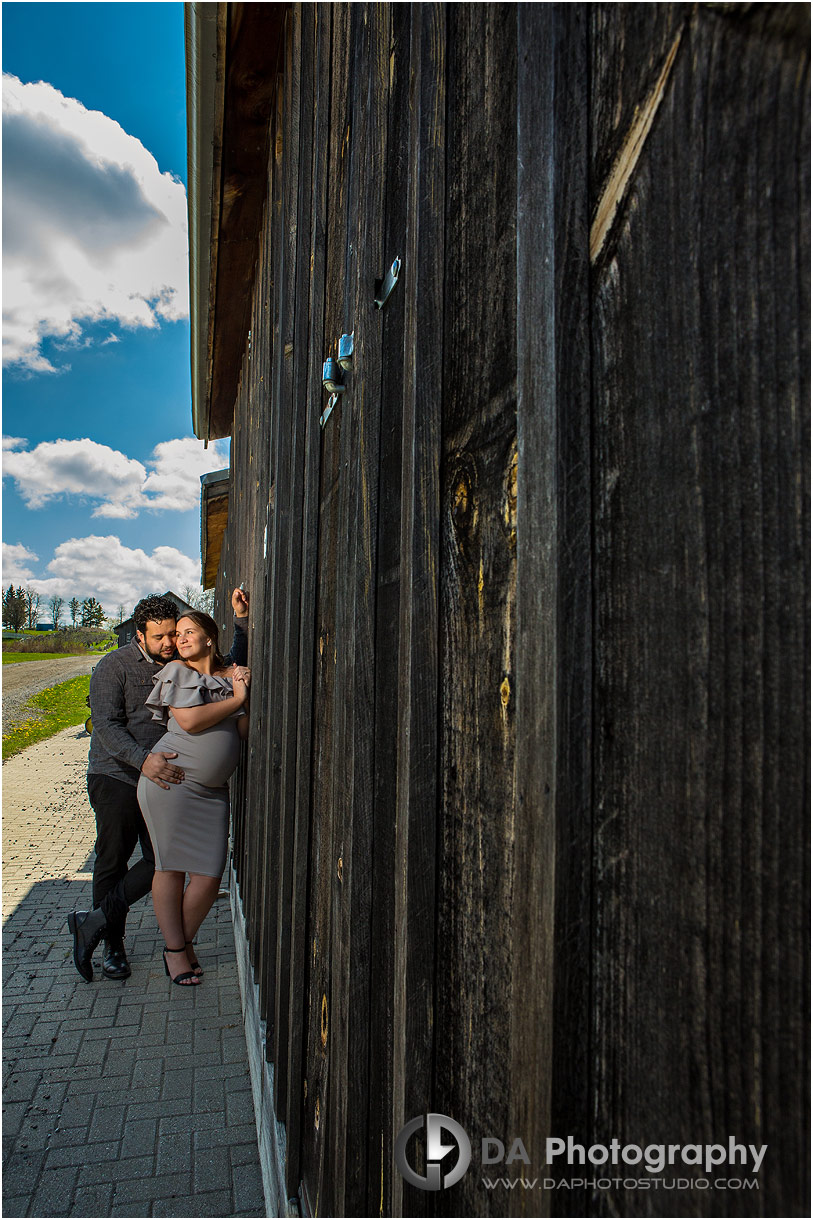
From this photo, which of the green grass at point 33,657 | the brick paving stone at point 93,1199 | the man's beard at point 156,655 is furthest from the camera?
the green grass at point 33,657

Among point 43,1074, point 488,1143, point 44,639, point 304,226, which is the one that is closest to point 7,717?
point 43,1074

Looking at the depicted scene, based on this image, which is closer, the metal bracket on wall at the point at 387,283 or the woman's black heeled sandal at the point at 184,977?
the metal bracket on wall at the point at 387,283

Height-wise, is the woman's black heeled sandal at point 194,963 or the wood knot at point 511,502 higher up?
the wood knot at point 511,502

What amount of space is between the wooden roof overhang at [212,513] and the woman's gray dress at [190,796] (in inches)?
187

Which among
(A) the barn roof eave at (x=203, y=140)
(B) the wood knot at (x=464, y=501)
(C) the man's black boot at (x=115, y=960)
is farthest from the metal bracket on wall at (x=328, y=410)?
(C) the man's black boot at (x=115, y=960)

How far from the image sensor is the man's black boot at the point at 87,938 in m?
4.11

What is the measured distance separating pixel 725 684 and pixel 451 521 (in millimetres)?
464

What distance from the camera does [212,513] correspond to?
9.89m

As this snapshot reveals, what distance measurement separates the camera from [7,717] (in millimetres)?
19094

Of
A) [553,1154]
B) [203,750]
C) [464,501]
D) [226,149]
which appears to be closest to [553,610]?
[464,501]

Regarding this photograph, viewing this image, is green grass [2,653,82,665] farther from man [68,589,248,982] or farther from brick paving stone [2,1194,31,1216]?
brick paving stone [2,1194,31,1216]

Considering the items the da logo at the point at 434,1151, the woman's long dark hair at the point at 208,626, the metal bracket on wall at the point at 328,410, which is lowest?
the da logo at the point at 434,1151

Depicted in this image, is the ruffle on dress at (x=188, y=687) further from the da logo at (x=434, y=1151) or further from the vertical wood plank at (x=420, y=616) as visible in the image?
the da logo at (x=434, y=1151)

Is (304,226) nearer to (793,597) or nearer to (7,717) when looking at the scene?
(793,597)
